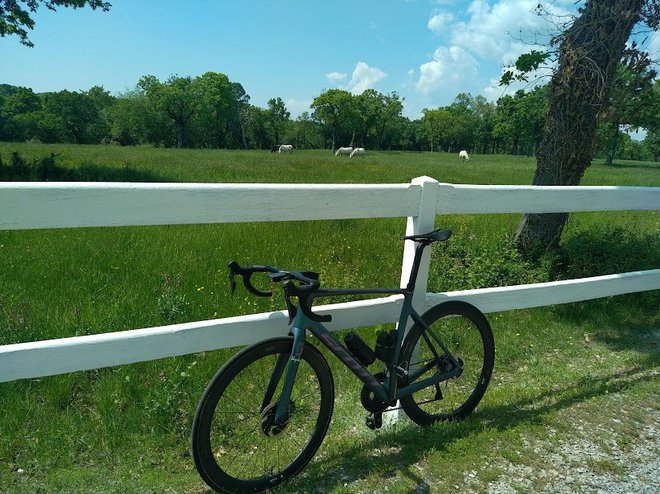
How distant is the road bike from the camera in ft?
8.01

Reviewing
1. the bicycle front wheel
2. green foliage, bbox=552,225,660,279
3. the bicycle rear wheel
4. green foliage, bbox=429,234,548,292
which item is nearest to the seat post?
the bicycle rear wheel

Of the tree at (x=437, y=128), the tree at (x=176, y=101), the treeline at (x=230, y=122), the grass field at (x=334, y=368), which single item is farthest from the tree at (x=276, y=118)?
the grass field at (x=334, y=368)

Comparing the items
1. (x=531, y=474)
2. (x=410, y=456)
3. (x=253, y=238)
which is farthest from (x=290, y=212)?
(x=253, y=238)

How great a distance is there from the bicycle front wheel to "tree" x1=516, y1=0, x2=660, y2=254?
15.9 ft

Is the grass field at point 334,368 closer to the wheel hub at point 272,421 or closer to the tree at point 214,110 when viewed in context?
the wheel hub at point 272,421

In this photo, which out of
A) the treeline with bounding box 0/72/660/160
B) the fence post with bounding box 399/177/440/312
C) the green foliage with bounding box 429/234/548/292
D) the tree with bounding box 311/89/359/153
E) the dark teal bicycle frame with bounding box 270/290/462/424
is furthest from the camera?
the tree with bounding box 311/89/359/153

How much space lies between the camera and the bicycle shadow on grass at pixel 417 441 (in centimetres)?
277

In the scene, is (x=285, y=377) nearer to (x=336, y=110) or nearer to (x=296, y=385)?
(x=296, y=385)

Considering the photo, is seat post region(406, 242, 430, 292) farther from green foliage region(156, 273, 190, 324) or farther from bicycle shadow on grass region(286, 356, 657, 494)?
green foliage region(156, 273, 190, 324)

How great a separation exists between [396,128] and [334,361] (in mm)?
112613

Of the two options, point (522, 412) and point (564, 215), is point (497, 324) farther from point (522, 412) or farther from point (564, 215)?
point (564, 215)

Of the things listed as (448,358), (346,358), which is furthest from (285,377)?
(448,358)

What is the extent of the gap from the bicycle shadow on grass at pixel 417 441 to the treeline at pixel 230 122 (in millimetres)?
73766

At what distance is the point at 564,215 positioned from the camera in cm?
680
